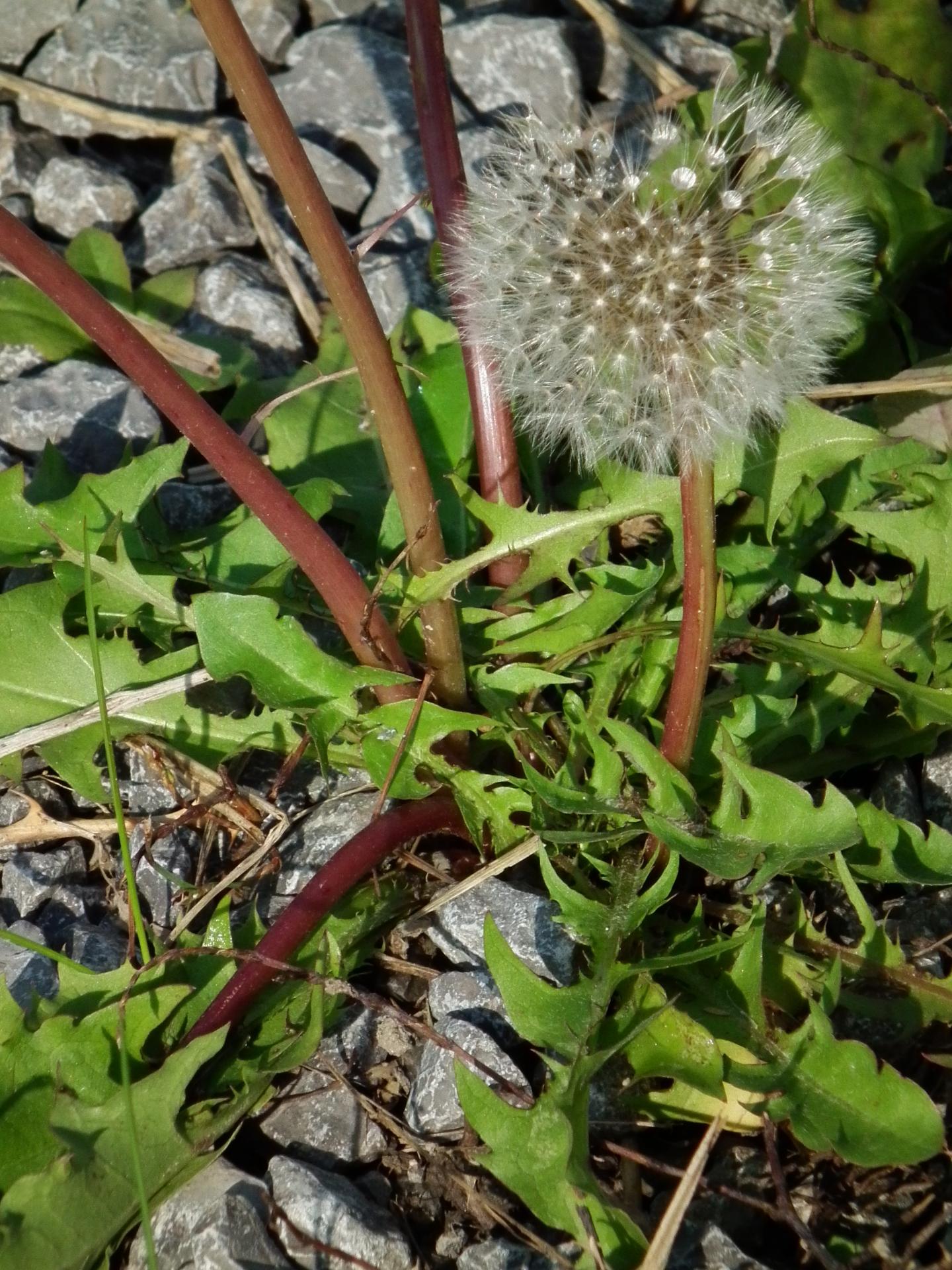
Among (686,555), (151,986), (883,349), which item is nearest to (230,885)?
(151,986)

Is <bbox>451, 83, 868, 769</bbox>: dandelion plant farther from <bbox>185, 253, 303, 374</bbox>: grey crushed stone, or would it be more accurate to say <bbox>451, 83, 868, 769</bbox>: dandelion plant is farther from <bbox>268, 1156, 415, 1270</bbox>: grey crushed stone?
<bbox>185, 253, 303, 374</bbox>: grey crushed stone

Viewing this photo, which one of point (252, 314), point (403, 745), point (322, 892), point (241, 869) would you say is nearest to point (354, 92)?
point (252, 314)

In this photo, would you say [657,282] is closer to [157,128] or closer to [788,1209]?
[788,1209]

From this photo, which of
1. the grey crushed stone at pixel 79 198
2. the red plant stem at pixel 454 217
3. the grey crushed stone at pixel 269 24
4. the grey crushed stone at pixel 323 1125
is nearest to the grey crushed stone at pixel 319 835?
the grey crushed stone at pixel 323 1125

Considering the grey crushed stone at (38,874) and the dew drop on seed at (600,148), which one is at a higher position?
the dew drop on seed at (600,148)

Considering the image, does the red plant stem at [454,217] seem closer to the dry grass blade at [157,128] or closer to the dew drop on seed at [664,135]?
the dew drop on seed at [664,135]

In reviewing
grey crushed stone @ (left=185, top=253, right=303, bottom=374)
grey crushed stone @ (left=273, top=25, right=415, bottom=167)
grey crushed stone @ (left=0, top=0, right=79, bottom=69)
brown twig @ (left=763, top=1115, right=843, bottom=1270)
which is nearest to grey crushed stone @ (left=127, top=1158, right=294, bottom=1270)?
brown twig @ (left=763, top=1115, right=843, bottom=1270)

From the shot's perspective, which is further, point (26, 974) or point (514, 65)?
point (514, 65)
